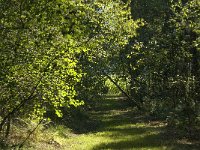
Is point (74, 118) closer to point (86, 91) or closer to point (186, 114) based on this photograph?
point (86, 91)

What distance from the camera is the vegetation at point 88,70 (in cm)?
1287

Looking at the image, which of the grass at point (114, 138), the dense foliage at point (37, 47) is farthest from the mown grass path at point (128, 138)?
the dense foliage at point (37, 47)

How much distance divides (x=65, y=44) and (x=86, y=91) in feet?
74.6

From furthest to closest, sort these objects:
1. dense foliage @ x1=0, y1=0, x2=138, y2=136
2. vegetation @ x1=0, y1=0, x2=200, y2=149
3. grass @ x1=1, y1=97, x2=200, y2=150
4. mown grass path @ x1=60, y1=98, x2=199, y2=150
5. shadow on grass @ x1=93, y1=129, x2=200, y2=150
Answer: mown grass path @ x1=60, y1=98, x2=199, y2=150, grass @ x1=1, y1=97, x2=200, y2=150, shadow on grass @ x1=93, y1=129, x2=200, y2=150, vegetation @ x1=0, y1=0, x2=200, y2=149, dense foliage @ x1=0, y1=0, x2=138, y2=136

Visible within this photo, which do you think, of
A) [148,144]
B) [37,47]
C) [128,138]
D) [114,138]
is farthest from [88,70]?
[37,47]

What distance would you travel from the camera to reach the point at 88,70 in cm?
3572

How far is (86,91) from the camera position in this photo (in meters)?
36.0

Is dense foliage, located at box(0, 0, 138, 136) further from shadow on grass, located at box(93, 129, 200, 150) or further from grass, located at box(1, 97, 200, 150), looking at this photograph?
shadow on grass, located at box(93, 129, 200, 150)

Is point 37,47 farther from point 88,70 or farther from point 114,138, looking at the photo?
point 88,70

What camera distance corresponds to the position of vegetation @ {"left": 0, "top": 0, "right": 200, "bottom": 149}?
12.9 m

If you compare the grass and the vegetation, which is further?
the grass

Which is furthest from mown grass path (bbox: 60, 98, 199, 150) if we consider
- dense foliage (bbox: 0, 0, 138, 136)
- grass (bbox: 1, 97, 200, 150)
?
dense foliage (bbox: 0, 0, 138, 136)

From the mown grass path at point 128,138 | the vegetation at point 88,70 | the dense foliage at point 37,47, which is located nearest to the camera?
the dense foliage at point 37,47

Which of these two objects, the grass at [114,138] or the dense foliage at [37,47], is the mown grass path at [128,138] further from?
the dense foliage at [37,47]
